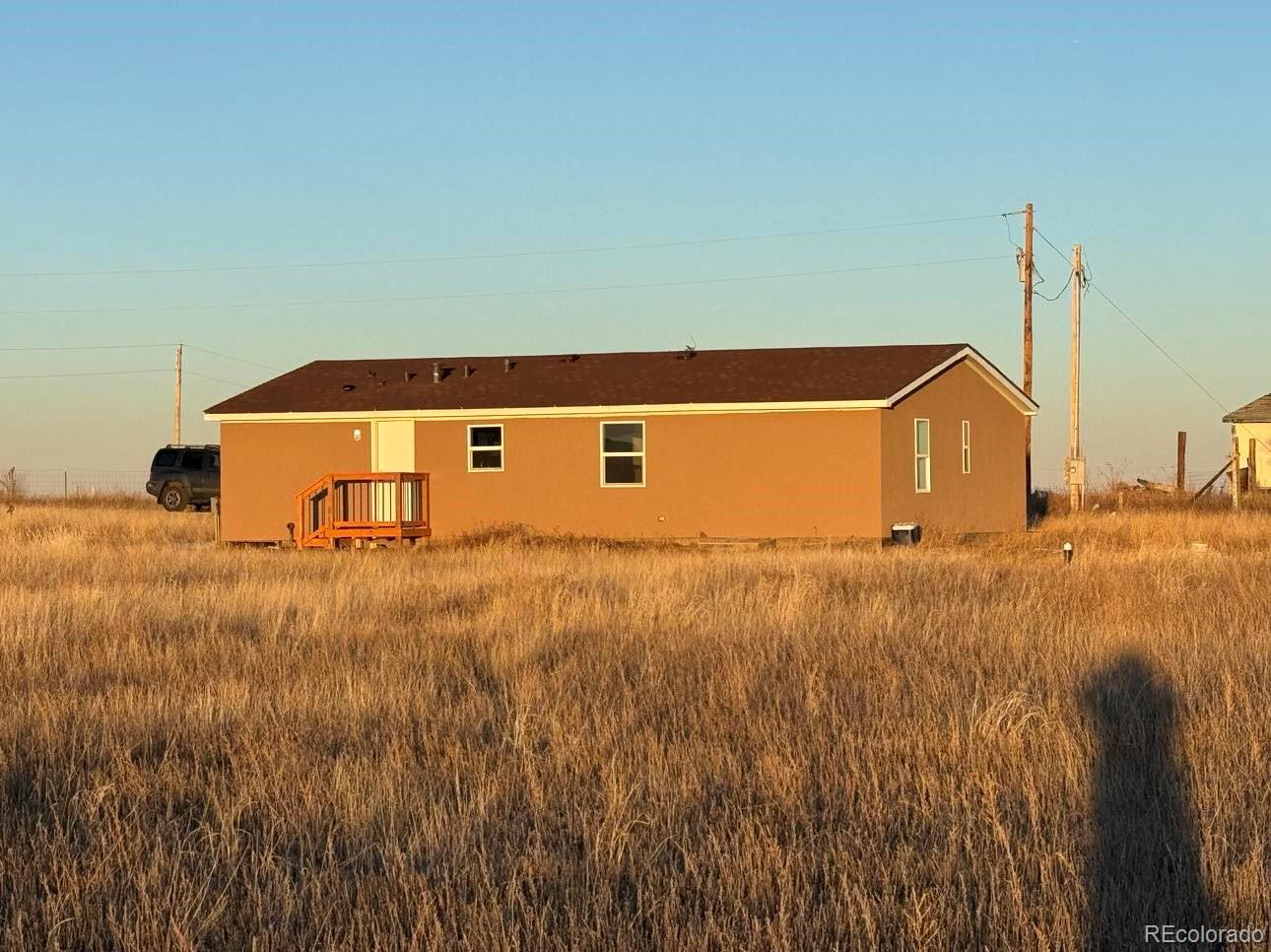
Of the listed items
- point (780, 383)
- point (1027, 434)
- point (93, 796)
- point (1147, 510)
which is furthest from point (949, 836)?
point (1147, 510)

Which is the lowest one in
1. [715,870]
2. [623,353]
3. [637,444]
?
[715,870]

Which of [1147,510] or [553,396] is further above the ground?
[553,396]

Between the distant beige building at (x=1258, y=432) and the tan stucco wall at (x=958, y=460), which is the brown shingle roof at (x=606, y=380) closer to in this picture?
the tan stucco wall at (x=958, y=460)

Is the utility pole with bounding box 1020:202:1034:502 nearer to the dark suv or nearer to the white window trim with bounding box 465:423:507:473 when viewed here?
the white window trim with bounding box 465:423:507:473

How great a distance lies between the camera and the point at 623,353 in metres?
32.6

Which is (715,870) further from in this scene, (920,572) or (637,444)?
(637,444)

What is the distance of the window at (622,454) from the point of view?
2841cm

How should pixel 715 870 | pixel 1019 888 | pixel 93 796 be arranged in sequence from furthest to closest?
pixel 93 796, pixel 715 870, pixel 1019 888

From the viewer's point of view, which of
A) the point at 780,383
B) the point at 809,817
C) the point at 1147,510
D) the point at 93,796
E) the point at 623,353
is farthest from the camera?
the point at 1147,510

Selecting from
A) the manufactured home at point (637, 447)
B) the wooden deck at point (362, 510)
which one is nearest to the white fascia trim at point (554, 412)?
the manufactured home at point (637, 447)

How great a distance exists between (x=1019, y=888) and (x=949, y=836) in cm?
75

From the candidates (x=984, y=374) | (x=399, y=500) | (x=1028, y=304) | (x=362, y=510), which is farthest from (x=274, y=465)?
(x=1028, y=304)

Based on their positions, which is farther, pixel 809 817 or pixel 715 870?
pixel 809 817

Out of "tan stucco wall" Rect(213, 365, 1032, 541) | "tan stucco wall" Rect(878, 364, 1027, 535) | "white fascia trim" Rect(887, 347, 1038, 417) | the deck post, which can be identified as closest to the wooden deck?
Result: the deck post
